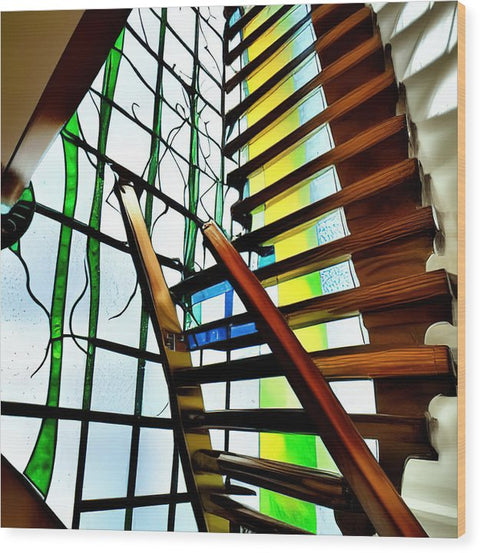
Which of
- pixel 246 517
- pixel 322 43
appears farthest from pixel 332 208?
pixel 246 517

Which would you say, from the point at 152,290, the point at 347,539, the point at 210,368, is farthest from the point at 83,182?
the point at 347,539

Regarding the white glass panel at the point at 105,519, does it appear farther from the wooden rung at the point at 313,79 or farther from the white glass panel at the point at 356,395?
the wooden rung at the point at 313,79

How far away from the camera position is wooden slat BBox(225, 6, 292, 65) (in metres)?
2.58

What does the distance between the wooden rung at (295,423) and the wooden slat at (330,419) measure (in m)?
0.03

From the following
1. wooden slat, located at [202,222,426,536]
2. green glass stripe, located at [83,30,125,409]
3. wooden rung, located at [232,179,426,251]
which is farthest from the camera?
green glass stripe, located at [83,30,125,409]

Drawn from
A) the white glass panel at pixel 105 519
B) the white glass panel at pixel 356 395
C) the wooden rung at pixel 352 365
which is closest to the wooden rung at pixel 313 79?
the wooden rung at pixel 352 365

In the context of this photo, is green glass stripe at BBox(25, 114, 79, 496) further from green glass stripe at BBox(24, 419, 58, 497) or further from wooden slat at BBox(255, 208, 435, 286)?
wooden slat at BBox(255, 208, 435, 286)

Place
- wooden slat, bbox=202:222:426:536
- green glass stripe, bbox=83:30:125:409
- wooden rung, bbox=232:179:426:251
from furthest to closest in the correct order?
green glass stripe, bbox=83:30:125:409 → wooden rung, bbox=232:179:426:251 → wooden slat, bbox=202:222:426:536

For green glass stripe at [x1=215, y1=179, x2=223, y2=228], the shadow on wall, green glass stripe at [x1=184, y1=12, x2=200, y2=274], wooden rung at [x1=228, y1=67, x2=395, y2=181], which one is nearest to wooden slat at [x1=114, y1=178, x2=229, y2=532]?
green glass stripe at [x1=184, y1=12, x2=200, y2=274]

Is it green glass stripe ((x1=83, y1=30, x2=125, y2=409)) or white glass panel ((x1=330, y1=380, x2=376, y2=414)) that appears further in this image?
green glass stripe ((x1=83, y1=30, x2=125, y2=409))

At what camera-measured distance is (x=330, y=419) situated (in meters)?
2.33

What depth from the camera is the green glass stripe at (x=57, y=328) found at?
244 cm

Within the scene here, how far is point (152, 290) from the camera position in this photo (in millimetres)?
2518

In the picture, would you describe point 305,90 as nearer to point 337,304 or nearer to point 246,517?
point 337,304
